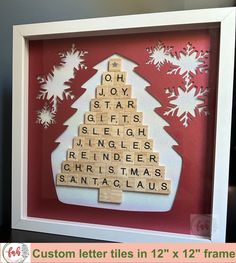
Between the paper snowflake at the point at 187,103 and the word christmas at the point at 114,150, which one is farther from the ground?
the paper snowflake at the point at 187,103

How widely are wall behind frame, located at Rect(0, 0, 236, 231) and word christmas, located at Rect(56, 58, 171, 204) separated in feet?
0.45

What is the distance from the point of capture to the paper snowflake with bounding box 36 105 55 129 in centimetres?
52

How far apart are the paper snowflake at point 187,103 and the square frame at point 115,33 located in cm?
3

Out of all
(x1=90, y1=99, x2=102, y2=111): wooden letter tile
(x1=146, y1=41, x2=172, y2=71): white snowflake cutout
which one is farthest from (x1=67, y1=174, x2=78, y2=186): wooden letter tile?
(x1=146, y1=41, x2=172, y2=71): white snowflake cutout

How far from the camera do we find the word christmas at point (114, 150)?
47 cm

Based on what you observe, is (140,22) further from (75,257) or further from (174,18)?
(75,257)

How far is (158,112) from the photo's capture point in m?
0.47

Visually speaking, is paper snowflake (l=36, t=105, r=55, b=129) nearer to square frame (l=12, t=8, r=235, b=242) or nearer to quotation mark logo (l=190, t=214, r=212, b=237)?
square frame (l=12, t=8, r=235, b=242)

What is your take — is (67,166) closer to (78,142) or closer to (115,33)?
(78,142)

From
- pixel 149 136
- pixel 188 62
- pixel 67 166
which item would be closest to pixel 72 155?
pixel 67 166

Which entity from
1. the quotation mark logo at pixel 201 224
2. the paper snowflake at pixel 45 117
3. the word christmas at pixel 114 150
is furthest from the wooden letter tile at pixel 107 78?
the quotation mark logo at pixel 201 224

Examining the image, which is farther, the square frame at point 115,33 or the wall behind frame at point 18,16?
the wall behind frame at point 18,16

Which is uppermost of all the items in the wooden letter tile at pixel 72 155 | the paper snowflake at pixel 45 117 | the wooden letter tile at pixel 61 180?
the paper snowflake at pixel 45 117

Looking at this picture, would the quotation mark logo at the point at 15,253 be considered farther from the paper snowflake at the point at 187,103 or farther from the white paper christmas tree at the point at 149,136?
the paper snowflake at the point at 187,103
